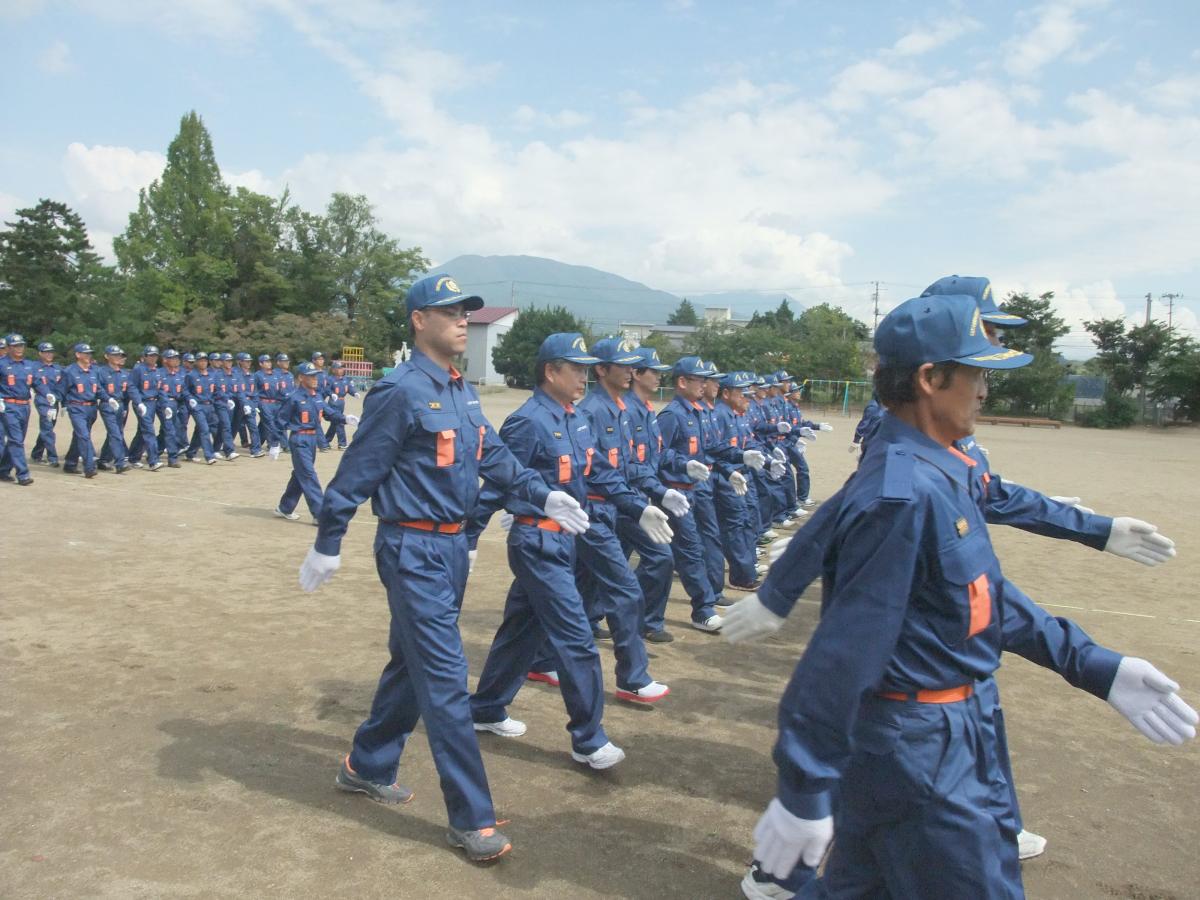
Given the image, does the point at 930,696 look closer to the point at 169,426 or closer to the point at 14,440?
the point at 14,440

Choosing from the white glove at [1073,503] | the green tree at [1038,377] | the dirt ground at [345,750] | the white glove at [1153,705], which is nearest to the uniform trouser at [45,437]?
the dirt ground at [345,750]

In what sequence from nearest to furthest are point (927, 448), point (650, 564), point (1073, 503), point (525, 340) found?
point (927, 448) < point (1073, 503) < point (650, 564) < point (525, 340)

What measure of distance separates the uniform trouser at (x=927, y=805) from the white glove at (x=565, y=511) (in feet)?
7.98

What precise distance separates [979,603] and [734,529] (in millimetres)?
6941

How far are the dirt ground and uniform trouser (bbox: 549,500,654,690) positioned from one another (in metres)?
0.27

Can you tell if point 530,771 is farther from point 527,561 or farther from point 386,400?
point 386,400

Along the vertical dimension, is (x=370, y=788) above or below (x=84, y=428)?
below

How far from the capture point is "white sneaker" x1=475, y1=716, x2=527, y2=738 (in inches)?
206

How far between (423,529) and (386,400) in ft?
2.05

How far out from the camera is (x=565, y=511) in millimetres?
4547

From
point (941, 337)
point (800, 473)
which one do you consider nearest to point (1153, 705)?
point (941, 337)

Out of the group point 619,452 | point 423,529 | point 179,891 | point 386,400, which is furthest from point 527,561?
point 179,891

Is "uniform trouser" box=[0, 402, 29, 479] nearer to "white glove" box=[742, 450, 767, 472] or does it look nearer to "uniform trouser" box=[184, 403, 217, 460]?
"uniform trouser" box=[184, 403, 217, 460]

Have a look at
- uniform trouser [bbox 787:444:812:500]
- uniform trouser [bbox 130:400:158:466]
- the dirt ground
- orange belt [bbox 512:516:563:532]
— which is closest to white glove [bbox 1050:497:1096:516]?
the dirt ground
